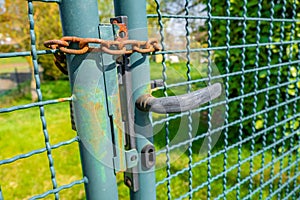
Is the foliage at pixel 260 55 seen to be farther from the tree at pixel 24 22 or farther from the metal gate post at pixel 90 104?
the tree at pixel 24 22

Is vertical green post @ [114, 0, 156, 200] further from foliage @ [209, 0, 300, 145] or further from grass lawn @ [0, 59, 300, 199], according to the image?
foliage @ [209, 0, 300, 145]

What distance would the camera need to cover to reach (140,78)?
2.59 ft

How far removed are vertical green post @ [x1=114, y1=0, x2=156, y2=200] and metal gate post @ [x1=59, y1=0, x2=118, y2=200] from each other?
0.34 ft

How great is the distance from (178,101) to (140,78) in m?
0.15

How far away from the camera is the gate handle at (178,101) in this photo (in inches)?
27.7

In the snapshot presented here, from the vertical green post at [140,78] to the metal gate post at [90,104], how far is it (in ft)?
0.34

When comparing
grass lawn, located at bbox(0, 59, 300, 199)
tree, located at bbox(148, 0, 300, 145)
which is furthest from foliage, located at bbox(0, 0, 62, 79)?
tree, located at bbox(148, 0, 300, 145)

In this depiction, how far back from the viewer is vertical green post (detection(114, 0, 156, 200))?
74 centimetres

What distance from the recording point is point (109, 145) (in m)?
0.73

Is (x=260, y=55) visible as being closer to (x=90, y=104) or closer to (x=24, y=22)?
(x=90, y=104)

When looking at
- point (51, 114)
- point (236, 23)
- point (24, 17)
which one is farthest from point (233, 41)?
point (24, 17)

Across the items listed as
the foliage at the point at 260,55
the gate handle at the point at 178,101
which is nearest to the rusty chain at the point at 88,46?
the gate handle at the point at 178,101

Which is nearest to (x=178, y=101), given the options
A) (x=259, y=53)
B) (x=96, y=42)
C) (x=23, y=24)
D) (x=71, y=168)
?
(x=96, y=42)

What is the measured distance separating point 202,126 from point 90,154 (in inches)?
145
